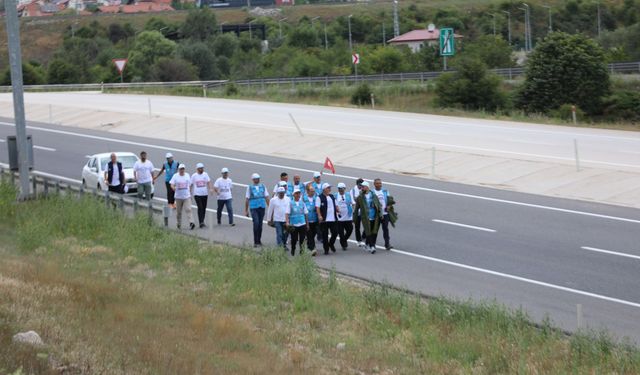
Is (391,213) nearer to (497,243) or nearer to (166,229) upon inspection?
(497,243)

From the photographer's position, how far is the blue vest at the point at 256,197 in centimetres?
2133

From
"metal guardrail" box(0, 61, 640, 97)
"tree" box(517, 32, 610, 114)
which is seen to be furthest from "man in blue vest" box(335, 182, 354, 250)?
"metal guardrail" box(0, 61, 640, 97)

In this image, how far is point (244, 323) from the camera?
14234 millimetres

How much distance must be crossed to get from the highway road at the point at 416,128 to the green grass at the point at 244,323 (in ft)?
52.9

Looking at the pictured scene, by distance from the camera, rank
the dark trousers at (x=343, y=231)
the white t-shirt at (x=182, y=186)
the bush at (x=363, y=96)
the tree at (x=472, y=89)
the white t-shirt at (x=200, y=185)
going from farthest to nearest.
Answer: the bush at (x=363, y=96) → the tree at (x=472, y=89) → the white t-shirt at (x=200, y=185) → the white t-shirt at (x=182, y=186) → the dark trousers at (x=343, y=231)

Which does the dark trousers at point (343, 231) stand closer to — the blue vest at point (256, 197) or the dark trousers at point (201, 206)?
the blue vest at point (256, 197)

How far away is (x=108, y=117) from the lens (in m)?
48.0

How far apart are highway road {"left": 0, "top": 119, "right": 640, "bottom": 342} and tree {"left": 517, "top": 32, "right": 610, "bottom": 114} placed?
1002 inches


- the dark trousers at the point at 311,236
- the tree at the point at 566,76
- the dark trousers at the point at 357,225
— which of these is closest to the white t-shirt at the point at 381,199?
the dark trousers at the point at 357,225

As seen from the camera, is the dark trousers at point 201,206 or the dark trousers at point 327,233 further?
the dark trousers at point 201,206

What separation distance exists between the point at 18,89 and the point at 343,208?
30.2 ft

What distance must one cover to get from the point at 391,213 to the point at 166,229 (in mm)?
5162

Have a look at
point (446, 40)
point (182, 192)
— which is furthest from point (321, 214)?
point (446, 40)

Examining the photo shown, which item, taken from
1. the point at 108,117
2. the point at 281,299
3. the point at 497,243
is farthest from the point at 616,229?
the point at 108,117
